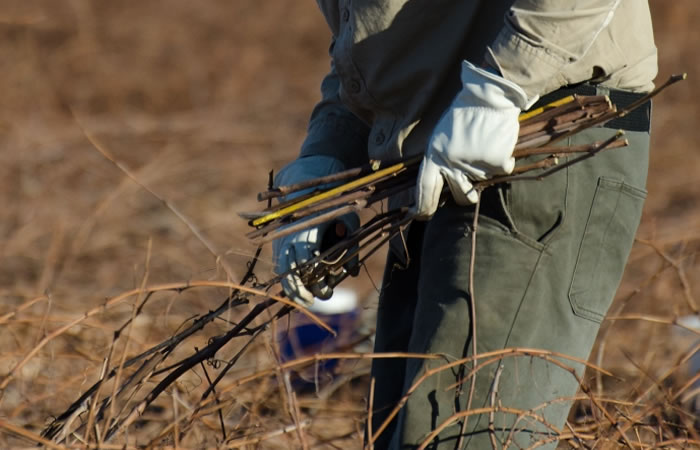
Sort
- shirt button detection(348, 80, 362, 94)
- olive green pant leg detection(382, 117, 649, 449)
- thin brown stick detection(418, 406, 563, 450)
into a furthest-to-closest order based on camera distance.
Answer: shirt button detection(348, 80, 362, 94), olive green pant leg detection(382, 117, 649, 449), thin brown stick detection(418, 406, 563, 450)

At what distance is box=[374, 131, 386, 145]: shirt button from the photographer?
1.95 meters

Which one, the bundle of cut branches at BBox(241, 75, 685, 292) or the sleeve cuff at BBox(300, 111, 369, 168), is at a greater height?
the sleeve cuff at BBox(300, 111, 369, 168)

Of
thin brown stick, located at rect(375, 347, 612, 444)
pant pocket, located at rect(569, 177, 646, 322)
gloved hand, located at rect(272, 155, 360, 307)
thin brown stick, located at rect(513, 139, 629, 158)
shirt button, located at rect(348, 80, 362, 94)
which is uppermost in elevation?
shirt button, located at rect(348, 80, 362, 94)

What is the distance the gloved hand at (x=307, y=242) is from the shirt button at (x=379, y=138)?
0.18m

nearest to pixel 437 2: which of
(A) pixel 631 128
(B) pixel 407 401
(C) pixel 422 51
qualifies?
(C) pixel 422 51

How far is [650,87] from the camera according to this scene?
71.9 inches

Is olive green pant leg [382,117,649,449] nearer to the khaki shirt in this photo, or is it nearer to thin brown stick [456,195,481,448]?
thin brown stick [456,195,481,448]

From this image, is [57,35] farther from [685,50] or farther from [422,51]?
[422,51]

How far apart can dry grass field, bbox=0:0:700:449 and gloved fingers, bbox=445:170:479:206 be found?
1.39 ft

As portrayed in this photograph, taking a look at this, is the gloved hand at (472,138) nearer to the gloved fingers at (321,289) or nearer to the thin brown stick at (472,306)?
the thin brown stick at (472,306)

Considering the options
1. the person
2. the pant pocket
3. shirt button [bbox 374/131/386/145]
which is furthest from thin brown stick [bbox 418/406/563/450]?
shirt button [bbox 374/131/386/145]

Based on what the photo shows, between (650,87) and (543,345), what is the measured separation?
1.69 ft

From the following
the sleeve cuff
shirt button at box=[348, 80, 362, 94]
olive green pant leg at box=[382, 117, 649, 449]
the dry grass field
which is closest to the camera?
olive green pant leg at box=[382, 117, 649, 449]

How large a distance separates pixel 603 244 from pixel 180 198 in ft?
14.2
